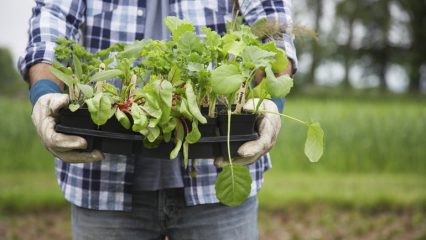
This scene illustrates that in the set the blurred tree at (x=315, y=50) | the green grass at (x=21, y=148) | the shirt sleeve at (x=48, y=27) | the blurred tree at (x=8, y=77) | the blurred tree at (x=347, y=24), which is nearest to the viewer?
the shirt sleeve at (x=48, y=27)

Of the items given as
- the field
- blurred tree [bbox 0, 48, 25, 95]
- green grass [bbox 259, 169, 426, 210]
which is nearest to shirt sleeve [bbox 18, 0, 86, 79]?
the field

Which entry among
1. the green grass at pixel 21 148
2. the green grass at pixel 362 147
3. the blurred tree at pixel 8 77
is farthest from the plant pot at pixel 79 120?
the blurred tree at pixel 8 77

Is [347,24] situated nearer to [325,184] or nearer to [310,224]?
[325,184]

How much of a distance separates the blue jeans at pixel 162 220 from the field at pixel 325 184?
230 cm

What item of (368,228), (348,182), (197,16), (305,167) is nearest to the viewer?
(197,16)

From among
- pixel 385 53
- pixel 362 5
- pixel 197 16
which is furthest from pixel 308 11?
pixel 197 16

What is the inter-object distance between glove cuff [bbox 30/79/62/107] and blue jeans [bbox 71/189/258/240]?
1.21 ft

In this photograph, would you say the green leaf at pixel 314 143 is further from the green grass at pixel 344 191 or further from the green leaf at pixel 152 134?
the green grass at pixel 344 191

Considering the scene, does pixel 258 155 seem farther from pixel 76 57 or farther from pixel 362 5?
pixel 362 5

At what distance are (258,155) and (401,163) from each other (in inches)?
172

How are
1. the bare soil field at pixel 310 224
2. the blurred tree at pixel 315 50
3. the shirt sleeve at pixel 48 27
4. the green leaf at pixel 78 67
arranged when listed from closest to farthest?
1. the green leaf at pixel 78 67
2. the shirt sleeve at pixel 48 27
3. the bare soil field at pixel 310 224
4. the blurred tree at pixel 315 50

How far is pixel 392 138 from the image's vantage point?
5.25m

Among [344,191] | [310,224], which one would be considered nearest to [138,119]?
[310,224]

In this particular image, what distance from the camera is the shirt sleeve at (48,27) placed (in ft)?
4.35
